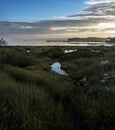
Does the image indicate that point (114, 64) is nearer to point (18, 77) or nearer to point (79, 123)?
point (18, 77)

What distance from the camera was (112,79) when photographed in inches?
476

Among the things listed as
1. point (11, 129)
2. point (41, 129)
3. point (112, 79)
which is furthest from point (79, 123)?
point (112, 79)

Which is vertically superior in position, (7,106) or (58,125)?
(7,106)

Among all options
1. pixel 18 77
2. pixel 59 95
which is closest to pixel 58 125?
pixel 59 95

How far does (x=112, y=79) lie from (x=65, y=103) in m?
3.48

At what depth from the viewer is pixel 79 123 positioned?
7.26 m

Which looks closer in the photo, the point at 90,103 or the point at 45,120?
the point at 45,120

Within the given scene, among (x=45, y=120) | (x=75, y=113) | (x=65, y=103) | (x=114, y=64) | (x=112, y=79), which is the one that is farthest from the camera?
(x=114, y=64)

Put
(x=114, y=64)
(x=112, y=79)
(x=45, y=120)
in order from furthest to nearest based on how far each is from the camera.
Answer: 1. (x=114, y=64)
2. (x=112, y=79)
3. (x=45, y=120)

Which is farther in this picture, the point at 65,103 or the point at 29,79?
the point at 29,79

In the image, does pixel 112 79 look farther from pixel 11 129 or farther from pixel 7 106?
pixel 11 129

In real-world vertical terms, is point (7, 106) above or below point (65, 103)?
above

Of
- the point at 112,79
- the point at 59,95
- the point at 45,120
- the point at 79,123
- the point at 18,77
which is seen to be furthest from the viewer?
the point at 18,77

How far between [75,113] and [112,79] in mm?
4573
